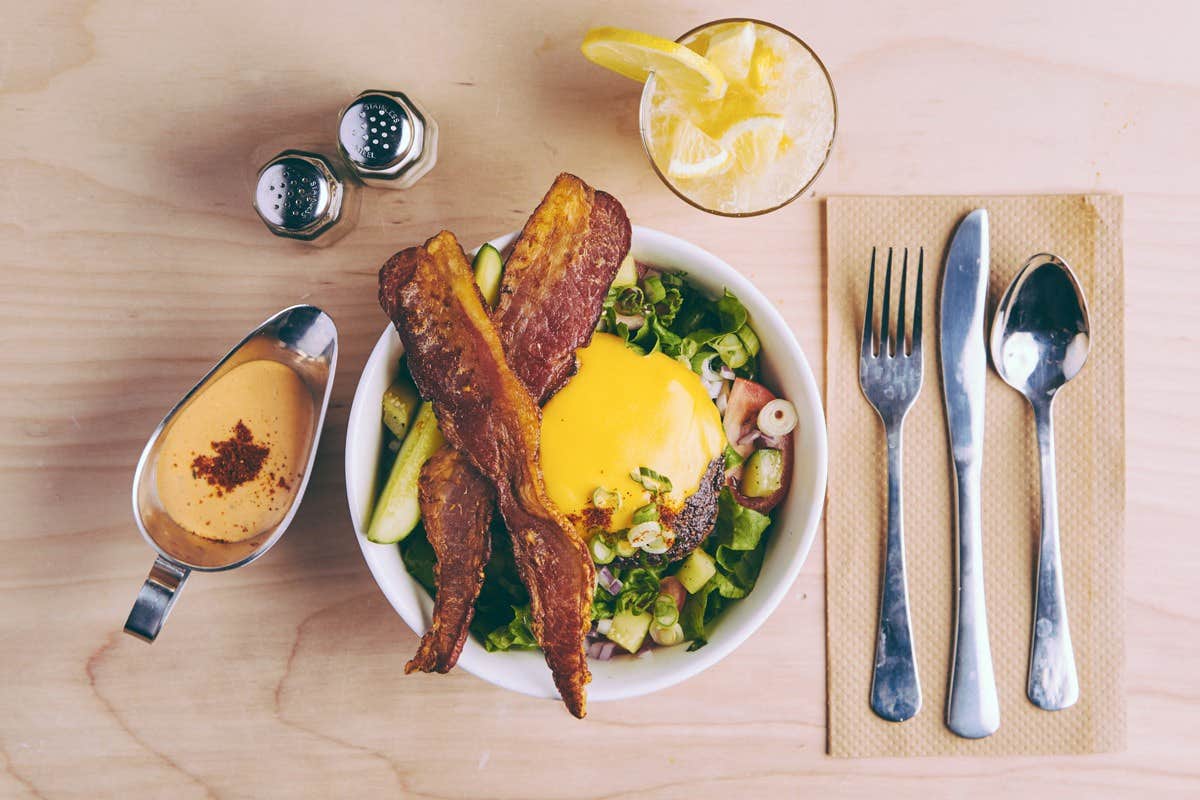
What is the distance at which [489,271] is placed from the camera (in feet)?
5.08

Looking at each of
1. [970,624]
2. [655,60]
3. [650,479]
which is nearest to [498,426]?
[650,479]

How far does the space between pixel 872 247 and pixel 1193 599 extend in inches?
42.7

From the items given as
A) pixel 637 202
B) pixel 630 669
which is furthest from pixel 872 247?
pixel 630 669

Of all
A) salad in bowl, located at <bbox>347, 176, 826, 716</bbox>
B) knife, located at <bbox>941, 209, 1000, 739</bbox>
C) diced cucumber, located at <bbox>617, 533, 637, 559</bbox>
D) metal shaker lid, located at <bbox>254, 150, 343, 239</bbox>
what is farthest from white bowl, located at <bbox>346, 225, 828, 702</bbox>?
knife, located at <bbox>941, 209, 1000, 739</bbox>

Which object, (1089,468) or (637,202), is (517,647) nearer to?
(637,202)

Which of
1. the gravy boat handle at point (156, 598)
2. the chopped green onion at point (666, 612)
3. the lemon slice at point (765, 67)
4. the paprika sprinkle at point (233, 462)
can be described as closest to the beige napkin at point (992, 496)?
the lemon slice at point (765, 67)

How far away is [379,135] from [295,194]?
0.68ft

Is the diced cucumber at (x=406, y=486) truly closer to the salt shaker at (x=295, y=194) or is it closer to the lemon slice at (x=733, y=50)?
the salt shaker at (x=295, y=194)

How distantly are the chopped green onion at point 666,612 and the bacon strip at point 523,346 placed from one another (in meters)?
0.35

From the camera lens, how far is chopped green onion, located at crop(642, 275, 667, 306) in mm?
1631

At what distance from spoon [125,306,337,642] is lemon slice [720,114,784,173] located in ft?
2.95

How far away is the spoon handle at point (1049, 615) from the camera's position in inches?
70.5

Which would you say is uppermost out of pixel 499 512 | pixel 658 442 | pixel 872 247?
pixel 872 247

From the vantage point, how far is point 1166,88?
6.10 ft
